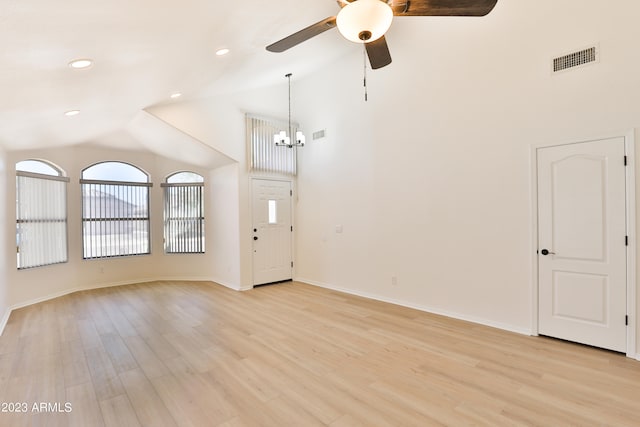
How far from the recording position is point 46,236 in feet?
17.9

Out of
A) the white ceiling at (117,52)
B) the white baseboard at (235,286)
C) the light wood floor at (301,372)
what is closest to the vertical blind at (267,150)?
the white ceiling at (117,52)

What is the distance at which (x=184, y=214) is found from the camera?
22.8 ft

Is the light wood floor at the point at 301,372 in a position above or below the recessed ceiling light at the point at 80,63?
below

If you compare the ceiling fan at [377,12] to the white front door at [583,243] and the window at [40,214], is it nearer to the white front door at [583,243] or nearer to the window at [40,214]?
the white front door at [583,243]

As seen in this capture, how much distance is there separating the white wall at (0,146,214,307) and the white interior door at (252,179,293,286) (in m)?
1.33

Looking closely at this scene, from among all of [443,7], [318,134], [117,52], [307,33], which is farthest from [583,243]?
[117,52]

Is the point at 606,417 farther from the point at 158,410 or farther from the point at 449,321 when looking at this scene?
the point at 158,410

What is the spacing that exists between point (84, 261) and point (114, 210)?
1.11 m

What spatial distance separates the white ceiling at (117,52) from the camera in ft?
5.77

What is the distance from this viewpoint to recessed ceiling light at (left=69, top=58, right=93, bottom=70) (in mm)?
2273

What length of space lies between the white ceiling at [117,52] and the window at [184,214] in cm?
225

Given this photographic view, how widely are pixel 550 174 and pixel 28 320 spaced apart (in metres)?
6.87

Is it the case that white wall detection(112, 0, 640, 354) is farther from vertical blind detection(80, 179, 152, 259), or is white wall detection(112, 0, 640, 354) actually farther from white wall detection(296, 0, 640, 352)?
vertical blind detection(80, 179, 152, 259)

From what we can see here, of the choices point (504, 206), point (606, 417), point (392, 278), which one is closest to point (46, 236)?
point (392, 278)
